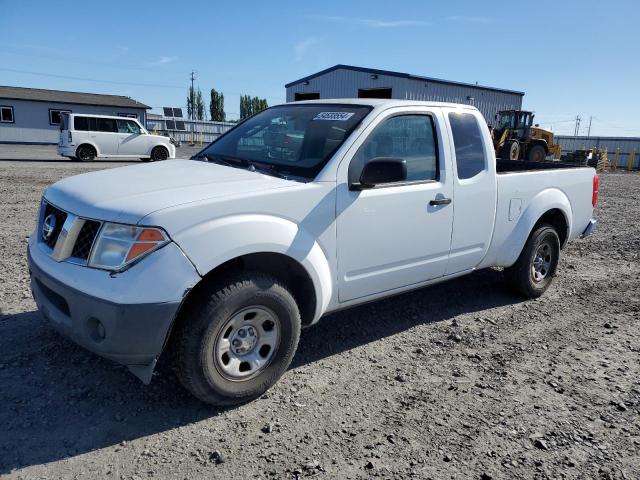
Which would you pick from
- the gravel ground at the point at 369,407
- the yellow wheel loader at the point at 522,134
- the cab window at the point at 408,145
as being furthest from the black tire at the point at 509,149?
the cab window at the point at 408,145

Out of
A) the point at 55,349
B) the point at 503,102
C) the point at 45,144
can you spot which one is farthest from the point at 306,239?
the point at 45,144

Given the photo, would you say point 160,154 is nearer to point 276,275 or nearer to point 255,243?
point 276,275

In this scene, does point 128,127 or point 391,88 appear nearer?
point 128,127

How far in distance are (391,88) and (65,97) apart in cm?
2436

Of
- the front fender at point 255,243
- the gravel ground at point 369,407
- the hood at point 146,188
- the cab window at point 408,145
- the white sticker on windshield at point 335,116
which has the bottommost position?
the gravel ground at point 369,407

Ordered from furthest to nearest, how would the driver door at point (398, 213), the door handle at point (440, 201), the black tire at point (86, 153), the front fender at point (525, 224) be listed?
the black tire at point (86, 153) → the front fender at point (525, 224) → the door handle at point (440, 201) → the driver door at point (398, 213)

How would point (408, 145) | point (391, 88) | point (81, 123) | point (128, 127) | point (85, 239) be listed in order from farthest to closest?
point (391, 88) → point (128, 127) → point (81, 123) → point (408, 145) → point (85, 239)

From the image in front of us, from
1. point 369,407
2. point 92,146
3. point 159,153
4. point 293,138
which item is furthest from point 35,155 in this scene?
point 369,407

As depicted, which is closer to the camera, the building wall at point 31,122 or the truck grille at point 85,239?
the truck grille at point 85,239

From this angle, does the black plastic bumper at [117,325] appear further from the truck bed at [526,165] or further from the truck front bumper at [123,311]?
the truck bed at [526,165]

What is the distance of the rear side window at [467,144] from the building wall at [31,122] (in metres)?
36.9

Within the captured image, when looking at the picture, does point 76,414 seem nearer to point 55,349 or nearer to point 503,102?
point 55,349

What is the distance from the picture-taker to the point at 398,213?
145 inches

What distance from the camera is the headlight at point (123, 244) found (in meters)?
2.63
